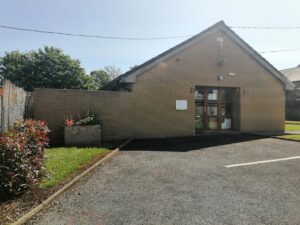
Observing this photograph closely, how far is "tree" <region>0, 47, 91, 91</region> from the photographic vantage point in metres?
39.5

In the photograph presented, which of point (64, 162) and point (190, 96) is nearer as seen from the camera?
point (64, 162)

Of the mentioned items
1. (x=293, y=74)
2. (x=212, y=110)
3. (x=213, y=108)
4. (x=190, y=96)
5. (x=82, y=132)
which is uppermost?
(x=293, y=74)

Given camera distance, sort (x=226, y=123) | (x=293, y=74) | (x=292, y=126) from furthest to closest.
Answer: (x=293, y=74) → (x=292, y=126) → (x=226, y=123)

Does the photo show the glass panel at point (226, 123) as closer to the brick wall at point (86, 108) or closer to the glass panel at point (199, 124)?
the glass panel at point (199, 124)

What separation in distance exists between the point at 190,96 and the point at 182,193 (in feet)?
34.2

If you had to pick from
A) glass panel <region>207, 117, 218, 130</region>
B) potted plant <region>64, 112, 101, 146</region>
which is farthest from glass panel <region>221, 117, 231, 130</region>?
potted plant <region>64, 112, 101, 146</region>

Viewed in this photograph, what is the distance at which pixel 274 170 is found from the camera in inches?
304

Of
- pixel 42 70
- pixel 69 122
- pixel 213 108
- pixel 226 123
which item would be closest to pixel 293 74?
pixel 226 123

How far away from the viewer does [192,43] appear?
1575 cm

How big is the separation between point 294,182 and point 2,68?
45619mm

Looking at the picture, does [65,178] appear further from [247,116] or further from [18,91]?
[247,116]

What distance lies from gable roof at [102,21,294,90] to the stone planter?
3250 mm

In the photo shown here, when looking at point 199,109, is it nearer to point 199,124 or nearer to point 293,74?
point 199,124

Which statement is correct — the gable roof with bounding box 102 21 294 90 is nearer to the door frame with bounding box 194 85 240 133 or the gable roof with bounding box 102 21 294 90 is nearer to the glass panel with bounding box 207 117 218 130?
the door frame with bounding box 194 85 240 133
